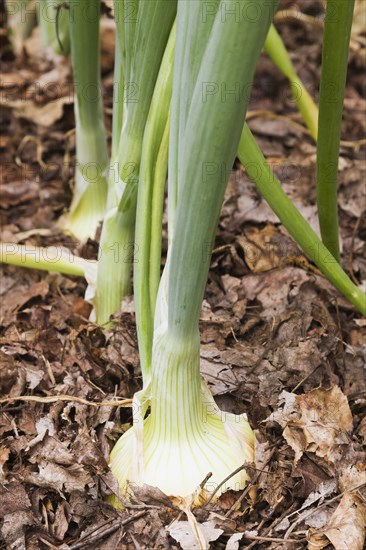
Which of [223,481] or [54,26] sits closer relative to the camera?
[223,481]

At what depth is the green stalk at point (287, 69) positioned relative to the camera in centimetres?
138

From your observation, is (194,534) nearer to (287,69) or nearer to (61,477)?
(61,477)

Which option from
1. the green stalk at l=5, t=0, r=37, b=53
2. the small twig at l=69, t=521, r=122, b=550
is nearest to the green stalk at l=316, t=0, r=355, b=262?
the small twig at l=69, t=521, r=122, b=550

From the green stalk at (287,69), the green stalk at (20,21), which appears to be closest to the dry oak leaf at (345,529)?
the green stalk at (287,69)

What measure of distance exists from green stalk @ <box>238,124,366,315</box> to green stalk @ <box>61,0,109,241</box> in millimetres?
390

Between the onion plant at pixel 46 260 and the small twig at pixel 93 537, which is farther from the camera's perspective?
the onion plant at pixel 46 260

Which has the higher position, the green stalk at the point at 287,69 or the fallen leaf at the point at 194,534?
the green stalk at the point at 287,69

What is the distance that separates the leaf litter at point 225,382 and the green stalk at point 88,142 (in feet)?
A: 0.19

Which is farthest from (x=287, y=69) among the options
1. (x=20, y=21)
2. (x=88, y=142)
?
(x=20, y=21)

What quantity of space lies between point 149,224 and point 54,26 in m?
0.92

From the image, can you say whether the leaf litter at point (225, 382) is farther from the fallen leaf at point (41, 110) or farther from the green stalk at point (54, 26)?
the green stalk at point (54, 26)

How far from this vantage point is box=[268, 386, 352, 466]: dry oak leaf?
98cm

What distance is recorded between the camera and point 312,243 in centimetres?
104

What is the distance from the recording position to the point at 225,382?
109 centimetres
